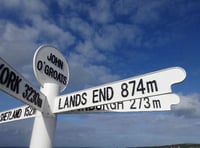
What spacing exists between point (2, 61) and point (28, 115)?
1.54 meters

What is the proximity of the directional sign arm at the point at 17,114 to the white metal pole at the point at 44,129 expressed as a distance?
0.84ft

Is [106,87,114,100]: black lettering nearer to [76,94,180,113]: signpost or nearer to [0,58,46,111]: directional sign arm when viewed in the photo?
[76,94,180,113]: signpost

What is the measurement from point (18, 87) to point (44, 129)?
88 centimetres

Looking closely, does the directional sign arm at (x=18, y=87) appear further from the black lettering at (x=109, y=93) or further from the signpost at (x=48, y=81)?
the black lettering at (x=109, y=93)

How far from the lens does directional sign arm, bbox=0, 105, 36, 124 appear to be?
3699mm

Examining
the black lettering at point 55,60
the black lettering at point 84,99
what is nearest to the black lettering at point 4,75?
the black lettering at point 84,99

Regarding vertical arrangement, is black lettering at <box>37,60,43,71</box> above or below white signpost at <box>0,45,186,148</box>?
above

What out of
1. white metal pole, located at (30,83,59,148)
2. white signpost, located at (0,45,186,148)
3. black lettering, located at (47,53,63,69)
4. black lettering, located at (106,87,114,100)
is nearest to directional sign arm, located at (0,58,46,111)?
white signpost, located at (0,45,186,148)

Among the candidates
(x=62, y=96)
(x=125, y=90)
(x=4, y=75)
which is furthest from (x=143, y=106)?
(x=4, y=75)

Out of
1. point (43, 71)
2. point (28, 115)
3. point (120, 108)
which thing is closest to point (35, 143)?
point (28, 115)

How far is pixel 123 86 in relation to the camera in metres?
3.01

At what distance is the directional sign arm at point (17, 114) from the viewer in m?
3.70

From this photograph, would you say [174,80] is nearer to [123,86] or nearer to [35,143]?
[123,86]

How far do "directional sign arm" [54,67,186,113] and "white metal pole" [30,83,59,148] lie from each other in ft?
0.46
